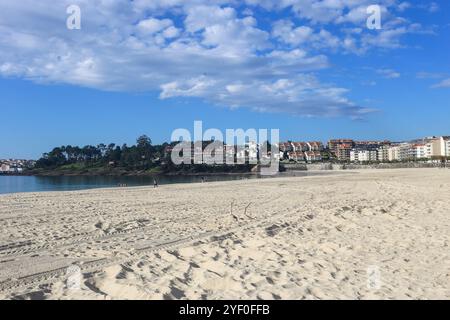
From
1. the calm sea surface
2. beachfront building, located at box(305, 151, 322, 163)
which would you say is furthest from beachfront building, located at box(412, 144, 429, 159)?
the calm sea surface

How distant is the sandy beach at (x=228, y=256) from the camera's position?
17.0ft

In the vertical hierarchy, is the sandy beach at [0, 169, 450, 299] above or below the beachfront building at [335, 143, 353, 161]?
below

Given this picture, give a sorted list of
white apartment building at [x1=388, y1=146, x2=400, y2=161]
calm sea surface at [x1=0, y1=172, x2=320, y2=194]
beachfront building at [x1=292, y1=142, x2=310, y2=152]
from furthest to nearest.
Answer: beachfront building at [x1=292, y1=142, x2=310, y2=152], white apartment building at [x1=388, y1=146, x2=400, y2=161], calm sea surface at [x1=0, y1=172, x2=320, y2=194]

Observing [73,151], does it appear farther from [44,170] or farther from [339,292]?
[339,292]

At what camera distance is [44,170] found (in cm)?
14525

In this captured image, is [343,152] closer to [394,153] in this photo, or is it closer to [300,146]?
[300,146]

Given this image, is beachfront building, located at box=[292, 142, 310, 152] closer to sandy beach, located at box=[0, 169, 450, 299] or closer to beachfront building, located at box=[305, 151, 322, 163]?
beachfront building, located at box=[305, 151, 322, 163]

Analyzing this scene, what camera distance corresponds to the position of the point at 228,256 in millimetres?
7023

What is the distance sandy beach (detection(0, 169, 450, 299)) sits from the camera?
17.0 ft

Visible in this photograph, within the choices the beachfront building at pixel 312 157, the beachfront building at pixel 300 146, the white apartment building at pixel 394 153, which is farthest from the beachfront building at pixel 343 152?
the beachfront building at pixel 312 157

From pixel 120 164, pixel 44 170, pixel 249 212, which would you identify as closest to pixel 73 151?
pixel 44 170

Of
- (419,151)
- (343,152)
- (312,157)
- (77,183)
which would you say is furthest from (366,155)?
(77,183)
